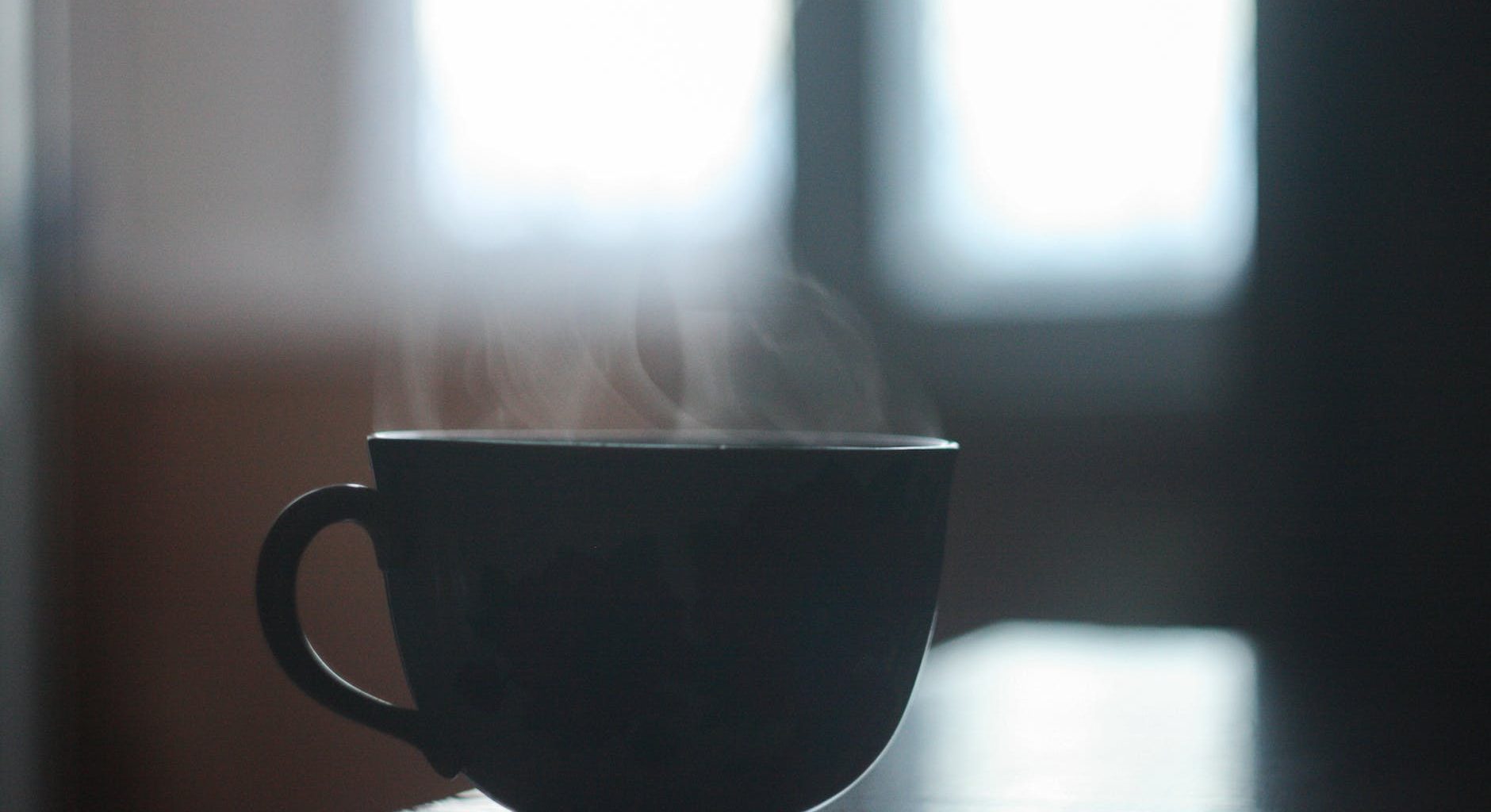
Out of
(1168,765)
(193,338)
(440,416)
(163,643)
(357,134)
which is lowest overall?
(163,643)

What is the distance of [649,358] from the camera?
166cm

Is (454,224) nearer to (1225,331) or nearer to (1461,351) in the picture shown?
(1225,331)

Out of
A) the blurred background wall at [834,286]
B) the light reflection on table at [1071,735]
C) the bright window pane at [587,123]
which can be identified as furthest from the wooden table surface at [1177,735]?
the bright window pane at [587,123]

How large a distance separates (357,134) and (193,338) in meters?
0.39

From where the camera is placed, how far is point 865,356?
59.5 inches

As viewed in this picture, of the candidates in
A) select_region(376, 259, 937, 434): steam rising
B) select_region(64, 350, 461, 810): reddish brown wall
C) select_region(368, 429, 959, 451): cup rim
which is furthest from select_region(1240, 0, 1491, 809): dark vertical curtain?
select_region(64, 350, 461, 810): reddish brown wall

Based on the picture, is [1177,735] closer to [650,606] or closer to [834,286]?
[650,606]

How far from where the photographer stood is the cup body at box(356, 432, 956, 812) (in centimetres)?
22

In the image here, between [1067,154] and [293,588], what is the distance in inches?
52.9

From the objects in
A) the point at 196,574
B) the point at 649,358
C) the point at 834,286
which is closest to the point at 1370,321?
the point at 834,286

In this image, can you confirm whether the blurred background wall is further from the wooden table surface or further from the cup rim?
the cup rim

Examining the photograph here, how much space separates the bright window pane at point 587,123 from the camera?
1622 mm

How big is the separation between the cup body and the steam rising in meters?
1.21

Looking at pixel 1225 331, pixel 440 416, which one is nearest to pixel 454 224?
pixel 440 416
